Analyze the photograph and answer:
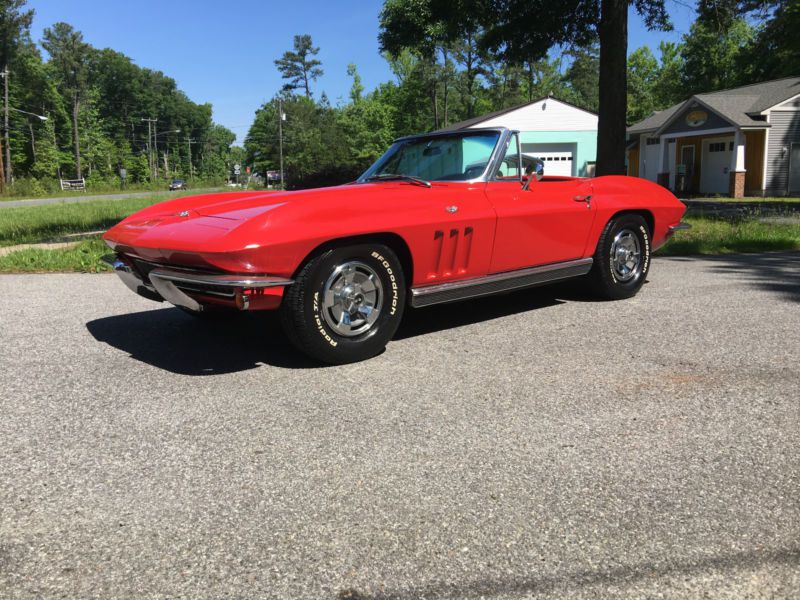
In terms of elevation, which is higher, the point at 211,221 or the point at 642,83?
the point at 642,83

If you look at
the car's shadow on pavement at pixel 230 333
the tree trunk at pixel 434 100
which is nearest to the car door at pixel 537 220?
the car's shadow on pavement at pixel 230 333

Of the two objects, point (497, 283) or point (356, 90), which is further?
point (356, 90)

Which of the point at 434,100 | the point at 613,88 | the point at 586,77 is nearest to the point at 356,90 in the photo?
the point at 434,100

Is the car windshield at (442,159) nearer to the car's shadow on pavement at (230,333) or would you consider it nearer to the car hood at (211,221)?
the car hood at (211,221)

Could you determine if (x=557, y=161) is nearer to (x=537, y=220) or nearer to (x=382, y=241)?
(x=537, y=220)

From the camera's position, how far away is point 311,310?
151 inches

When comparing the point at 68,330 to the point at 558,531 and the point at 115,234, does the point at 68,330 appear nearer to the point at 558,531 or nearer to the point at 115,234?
the point at 115,234

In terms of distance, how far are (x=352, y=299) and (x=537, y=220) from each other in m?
1.67

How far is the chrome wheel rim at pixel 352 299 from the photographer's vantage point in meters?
3.95

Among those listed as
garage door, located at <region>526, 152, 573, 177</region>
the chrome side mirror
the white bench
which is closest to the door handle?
the chrome side mirror

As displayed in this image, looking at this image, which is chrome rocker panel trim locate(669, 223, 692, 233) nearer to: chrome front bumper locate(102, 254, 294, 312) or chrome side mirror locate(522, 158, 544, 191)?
chrome side mirror locate(522, 158, 544, 191)

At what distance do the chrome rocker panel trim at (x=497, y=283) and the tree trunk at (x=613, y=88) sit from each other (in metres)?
8.08

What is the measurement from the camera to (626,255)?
5891mm

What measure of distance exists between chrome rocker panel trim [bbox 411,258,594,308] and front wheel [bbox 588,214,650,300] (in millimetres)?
205
